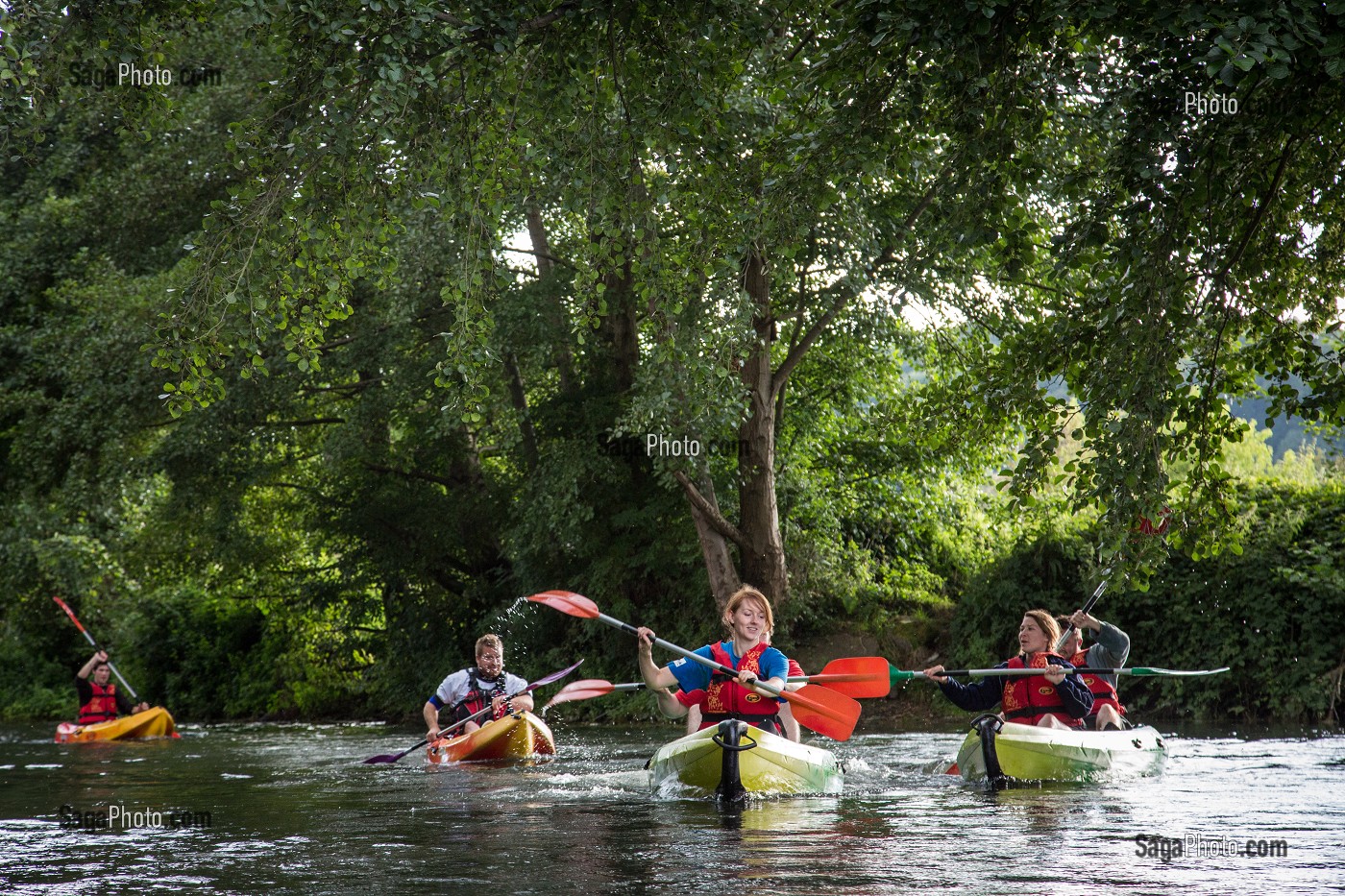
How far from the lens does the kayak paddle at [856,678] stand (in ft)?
26.2

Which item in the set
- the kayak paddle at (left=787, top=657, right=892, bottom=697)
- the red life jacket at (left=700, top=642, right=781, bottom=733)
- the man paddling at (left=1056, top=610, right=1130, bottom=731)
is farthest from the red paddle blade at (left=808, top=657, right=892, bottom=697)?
the man paddling at (left=1056, top=610, right=1130, bottom=731)

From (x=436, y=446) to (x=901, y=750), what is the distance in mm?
10490

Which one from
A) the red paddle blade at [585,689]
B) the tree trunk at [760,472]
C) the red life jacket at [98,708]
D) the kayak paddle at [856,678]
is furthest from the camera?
the red life jacket at [98,708]

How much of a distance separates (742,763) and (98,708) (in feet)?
42.1

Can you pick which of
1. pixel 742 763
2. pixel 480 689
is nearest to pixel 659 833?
pixel 742 763

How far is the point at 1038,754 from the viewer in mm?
8539

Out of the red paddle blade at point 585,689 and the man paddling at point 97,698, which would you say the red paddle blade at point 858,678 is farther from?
the man paddling at point 97,698

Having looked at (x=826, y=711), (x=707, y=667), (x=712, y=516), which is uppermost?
(x=712, y=516)

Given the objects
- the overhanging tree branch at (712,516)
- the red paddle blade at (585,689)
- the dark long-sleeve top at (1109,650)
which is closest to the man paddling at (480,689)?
the red paddle blade at (585,689)

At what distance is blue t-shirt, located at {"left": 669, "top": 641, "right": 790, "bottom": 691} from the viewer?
8.02 metres

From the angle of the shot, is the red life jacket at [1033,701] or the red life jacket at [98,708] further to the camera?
the red life jacket at [98,708]

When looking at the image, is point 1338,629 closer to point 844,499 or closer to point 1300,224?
point 844,499

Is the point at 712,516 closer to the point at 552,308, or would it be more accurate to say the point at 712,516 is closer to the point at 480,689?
the point at 552,308

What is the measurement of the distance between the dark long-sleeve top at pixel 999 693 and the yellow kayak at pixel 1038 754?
26 centimetres
